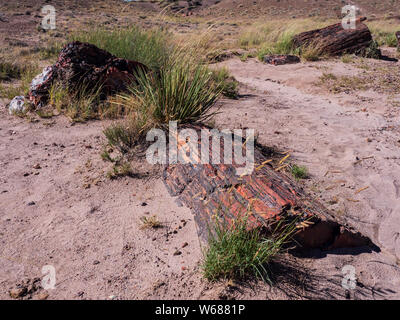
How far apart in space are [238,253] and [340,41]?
8.68 m

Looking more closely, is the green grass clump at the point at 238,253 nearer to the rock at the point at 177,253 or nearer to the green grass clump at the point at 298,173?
the rock at the point at 177,253

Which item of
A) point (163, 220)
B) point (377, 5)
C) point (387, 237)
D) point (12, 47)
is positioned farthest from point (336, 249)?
point (377, 5)

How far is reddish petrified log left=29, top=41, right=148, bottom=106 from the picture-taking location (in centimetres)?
461

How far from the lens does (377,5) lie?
3775cm

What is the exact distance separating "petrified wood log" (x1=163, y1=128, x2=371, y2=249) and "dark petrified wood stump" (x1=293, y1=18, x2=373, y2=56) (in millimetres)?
7435

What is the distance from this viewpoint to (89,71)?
469cm

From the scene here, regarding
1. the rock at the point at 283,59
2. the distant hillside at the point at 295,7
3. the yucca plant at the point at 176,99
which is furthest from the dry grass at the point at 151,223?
the distant hillside at the point at 295,7

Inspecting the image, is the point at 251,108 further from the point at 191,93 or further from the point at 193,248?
the point at 193,248

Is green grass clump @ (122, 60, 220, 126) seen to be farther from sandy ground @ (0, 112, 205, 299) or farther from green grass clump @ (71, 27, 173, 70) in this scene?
green grass clump @ (71, 27, 173, 70)

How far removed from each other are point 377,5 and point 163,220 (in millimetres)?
44416

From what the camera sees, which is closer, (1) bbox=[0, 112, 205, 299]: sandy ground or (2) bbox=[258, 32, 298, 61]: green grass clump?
(1) bbox=[0, 112, 205, 299]: sandy ground

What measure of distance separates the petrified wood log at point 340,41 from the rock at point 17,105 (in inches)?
278

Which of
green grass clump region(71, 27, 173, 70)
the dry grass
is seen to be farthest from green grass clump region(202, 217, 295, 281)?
green grass clump region(71, 27, 173, 70)

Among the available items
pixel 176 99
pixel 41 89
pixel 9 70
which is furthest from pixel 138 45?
pixel 9 70
